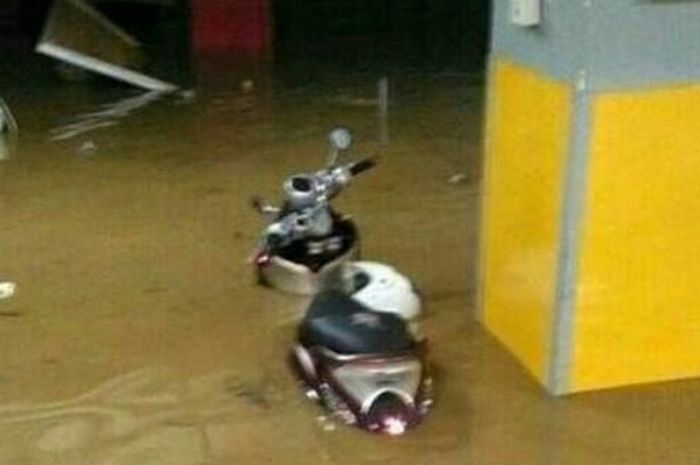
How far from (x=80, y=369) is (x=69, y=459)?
0.29 meters

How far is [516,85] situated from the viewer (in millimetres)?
1966

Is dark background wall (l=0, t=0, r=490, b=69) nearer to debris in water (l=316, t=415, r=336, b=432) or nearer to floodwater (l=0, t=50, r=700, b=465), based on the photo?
floodwater (l=0, t=50, r=700, b=465)

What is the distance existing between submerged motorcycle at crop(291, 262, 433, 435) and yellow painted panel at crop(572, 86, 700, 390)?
0.26 meters

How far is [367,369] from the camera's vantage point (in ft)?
6.05

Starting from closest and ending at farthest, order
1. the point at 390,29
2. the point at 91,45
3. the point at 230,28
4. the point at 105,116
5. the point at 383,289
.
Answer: the point at 383,289, the point at 105,116, the point at 91,45, the point at 230,28, the point at 390,29

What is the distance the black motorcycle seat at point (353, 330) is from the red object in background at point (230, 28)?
9.53ft

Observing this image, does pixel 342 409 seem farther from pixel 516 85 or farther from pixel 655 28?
pixel 655 28

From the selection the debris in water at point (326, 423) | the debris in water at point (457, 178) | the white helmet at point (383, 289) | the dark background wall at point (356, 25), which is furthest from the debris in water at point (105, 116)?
the debris in water at point (326, 423)

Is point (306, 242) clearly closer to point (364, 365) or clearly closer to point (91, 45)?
point (364, 365)

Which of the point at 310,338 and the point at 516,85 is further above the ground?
the point at 516,85

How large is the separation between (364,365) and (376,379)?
0.09 ft

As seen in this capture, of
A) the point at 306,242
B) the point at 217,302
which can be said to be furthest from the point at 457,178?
the point at 217,302

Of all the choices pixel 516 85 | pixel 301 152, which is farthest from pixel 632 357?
pixel 301 152

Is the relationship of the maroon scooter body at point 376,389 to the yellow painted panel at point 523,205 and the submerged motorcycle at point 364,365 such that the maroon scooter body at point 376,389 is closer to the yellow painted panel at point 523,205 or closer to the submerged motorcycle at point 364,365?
the submerged motorcycle at point 364,365
